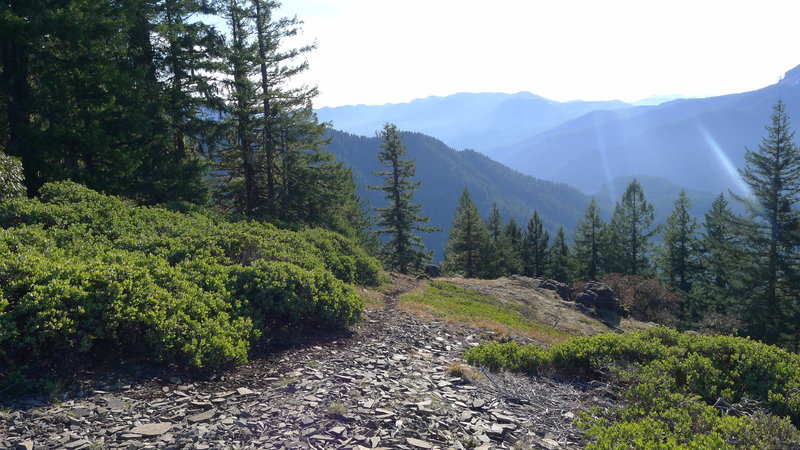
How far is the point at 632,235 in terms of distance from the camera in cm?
5188

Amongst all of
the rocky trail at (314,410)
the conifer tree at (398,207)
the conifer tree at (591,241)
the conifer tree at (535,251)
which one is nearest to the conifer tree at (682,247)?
the conifer tree at (591,241)

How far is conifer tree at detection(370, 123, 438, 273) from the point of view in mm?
40500

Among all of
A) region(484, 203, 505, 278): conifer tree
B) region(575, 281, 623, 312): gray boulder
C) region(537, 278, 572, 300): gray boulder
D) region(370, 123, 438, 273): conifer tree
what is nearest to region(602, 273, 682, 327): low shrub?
region(575, 281, 623, 312): gray boulder

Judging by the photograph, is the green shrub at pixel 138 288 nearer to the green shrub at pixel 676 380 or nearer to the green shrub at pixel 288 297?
the green shrub at pixel 288 297

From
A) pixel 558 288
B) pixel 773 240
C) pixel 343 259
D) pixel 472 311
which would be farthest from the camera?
pixel 558 288

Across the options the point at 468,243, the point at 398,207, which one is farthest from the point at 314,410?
the point at 468,243

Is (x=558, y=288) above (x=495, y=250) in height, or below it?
above

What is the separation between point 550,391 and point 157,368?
6.41 m

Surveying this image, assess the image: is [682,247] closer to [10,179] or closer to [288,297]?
[288,297]

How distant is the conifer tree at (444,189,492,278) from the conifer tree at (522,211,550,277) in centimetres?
1041

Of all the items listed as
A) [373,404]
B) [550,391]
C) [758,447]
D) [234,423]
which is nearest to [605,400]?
[550,391]

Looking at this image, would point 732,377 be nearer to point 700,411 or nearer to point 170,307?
point 700,411

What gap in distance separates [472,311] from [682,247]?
41115mm

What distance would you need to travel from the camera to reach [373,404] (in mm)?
6188
